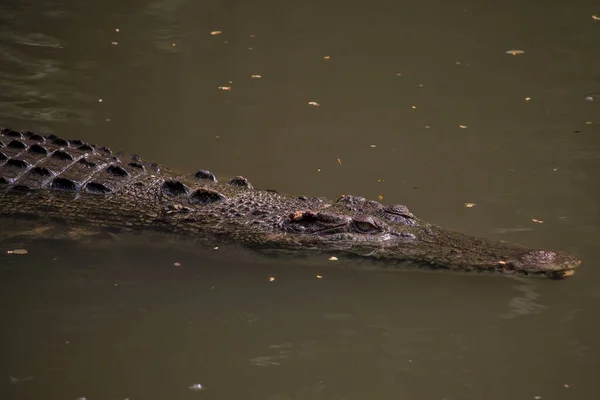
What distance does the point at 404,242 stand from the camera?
5574 mm

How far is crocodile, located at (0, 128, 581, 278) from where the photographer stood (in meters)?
5.47

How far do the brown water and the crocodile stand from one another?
7.7 inches

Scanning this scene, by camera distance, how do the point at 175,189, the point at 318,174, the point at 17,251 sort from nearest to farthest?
the point at 17,251 < the point at 175,189 < the point at 318,174

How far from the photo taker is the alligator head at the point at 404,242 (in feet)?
17.5

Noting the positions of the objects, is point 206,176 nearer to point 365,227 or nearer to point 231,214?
point 231,214

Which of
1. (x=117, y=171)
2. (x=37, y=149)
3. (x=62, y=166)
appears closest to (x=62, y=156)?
(x=62, y=166)


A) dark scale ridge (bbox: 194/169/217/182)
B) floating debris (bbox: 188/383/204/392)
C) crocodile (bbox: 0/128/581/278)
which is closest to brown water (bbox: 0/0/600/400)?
floating debris (bbox: 188/383/204/392)

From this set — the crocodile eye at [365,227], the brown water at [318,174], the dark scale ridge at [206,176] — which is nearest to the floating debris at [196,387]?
the brown water at [318,174]

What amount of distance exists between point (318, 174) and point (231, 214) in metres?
1.31

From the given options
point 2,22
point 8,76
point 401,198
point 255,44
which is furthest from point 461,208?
point 2,22

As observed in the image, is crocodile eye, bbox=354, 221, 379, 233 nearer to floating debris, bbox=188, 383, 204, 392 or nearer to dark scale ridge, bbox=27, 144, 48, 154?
floating debris, bbox=188, 383, 204, 392

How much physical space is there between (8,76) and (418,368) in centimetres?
623

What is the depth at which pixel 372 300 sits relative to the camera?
5.43 metres

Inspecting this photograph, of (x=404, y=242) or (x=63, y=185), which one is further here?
(x=63, y=185)
